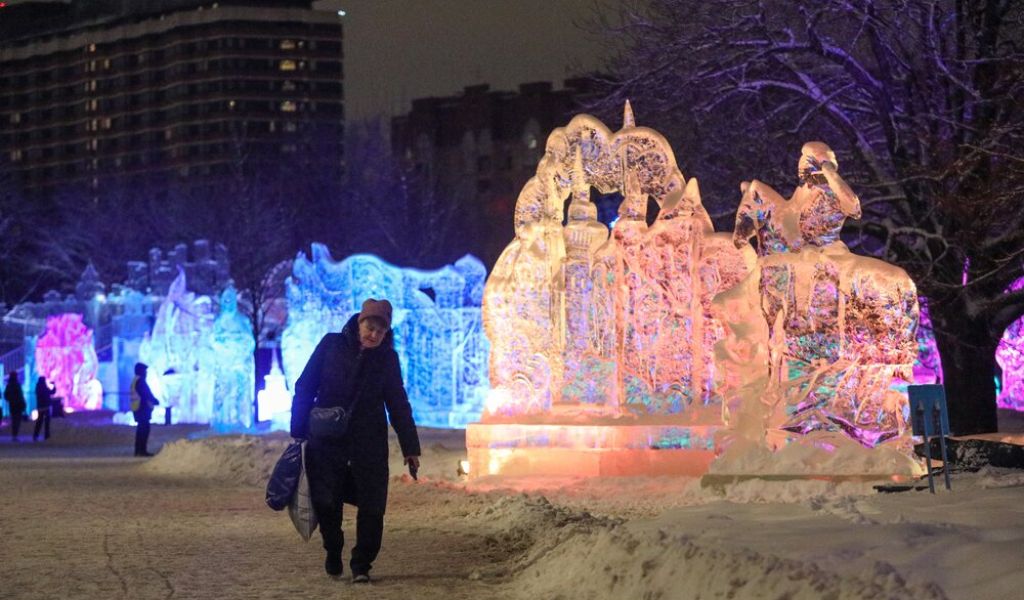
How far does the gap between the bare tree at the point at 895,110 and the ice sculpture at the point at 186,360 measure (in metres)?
20.6

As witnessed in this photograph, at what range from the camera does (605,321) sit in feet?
60.1

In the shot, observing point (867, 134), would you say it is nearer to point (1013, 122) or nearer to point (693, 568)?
point (1013, 122)

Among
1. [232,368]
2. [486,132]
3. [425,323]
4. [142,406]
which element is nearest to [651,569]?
[142,406]

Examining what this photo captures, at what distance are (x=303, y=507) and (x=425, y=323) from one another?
22944mm

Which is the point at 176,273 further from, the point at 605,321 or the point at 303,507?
the point at 303,507

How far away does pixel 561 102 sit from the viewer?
9250 centimetres

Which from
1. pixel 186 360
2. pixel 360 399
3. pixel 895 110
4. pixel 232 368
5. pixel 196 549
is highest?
pixel 895 110

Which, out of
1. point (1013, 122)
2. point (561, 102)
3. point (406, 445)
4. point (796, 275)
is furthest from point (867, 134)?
point (561, 102)

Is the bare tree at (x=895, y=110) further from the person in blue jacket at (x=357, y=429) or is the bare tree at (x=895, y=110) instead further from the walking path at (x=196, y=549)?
the person in blue jacket at (x=357, y=429)

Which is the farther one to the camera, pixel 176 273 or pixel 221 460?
pixel 176 273

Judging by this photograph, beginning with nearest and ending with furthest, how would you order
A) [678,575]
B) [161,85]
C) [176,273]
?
1. [678,575]
2. [176,273]
3. [161,85]

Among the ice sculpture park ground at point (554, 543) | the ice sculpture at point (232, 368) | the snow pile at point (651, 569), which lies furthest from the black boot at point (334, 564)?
the ice sculpture at point (232, 368)

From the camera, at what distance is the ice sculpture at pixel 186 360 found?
41.6 meters

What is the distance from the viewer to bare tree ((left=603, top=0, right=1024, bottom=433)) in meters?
20.2
